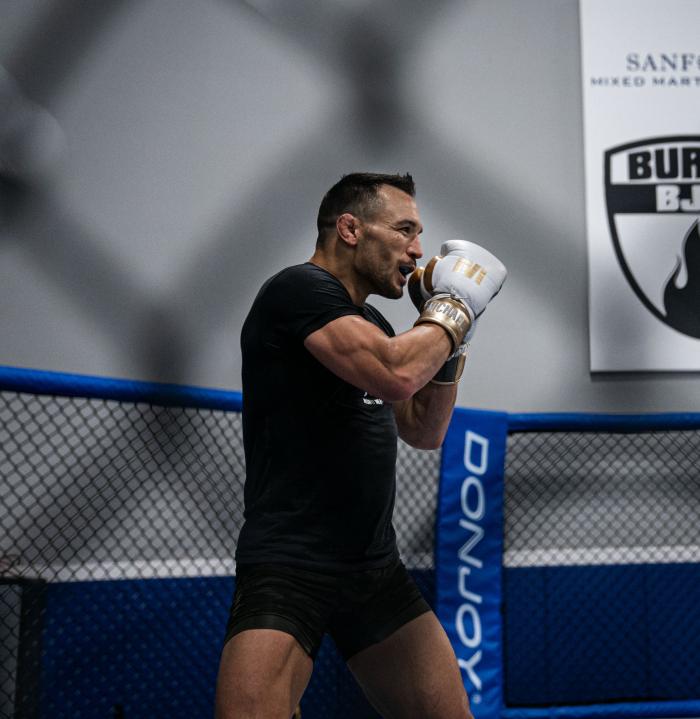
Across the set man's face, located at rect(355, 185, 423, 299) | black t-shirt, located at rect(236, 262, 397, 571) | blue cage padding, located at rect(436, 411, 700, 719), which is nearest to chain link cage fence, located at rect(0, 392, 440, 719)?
blue cage padding, located at rect(436, 411, 700, 719)

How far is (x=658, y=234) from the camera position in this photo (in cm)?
284

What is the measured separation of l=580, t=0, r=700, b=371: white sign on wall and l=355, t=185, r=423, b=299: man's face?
137cm

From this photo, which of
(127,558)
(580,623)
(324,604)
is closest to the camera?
(324,604)

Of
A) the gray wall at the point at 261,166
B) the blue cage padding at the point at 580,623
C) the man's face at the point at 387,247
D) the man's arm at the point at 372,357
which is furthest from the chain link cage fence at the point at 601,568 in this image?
the man's arm at the point at 372,357

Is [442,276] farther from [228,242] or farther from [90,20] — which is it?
[90,20]

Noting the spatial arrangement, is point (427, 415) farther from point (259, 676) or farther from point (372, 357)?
point (259, 676)

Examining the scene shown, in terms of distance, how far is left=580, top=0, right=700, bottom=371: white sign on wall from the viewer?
2.81 meters

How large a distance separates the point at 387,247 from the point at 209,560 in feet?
3.88

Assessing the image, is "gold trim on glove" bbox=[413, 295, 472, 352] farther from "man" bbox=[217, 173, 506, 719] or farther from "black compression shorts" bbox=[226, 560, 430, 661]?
"black compression shorts" bbox=[226, 560, 430, 661]

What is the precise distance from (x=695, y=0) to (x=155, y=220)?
205cm

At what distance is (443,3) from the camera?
2.79 metres

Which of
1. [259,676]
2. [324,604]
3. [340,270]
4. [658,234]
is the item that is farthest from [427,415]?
[658,234]

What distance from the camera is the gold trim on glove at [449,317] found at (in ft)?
4.73

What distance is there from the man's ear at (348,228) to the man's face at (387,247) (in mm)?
10
